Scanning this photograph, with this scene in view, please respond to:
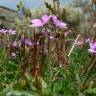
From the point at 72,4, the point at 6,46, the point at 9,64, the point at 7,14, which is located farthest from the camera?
the point at 72,4

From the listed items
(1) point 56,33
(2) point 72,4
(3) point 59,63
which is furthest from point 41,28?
(2) point 72,4

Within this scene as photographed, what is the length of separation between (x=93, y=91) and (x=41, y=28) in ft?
1.38

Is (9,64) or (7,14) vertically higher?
(7,14)

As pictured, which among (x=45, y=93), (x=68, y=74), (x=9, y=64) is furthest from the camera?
(x=9, y=64)

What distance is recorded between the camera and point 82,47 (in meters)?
4.88

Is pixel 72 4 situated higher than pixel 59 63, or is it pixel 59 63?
pixel 72 4

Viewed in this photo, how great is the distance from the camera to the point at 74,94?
2.12m

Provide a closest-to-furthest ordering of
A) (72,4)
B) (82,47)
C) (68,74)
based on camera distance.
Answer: (68,74), (82,47), (72,4)

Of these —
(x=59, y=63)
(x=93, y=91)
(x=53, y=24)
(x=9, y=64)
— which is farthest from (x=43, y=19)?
(x=9, y=64)

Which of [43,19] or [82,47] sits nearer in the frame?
[43,19]

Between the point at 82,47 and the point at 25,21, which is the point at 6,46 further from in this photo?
the point at 82,47

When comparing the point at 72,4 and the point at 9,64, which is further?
the point at 72,4

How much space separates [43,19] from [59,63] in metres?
1.16

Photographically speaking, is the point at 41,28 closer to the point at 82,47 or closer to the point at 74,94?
the point at 74,94
